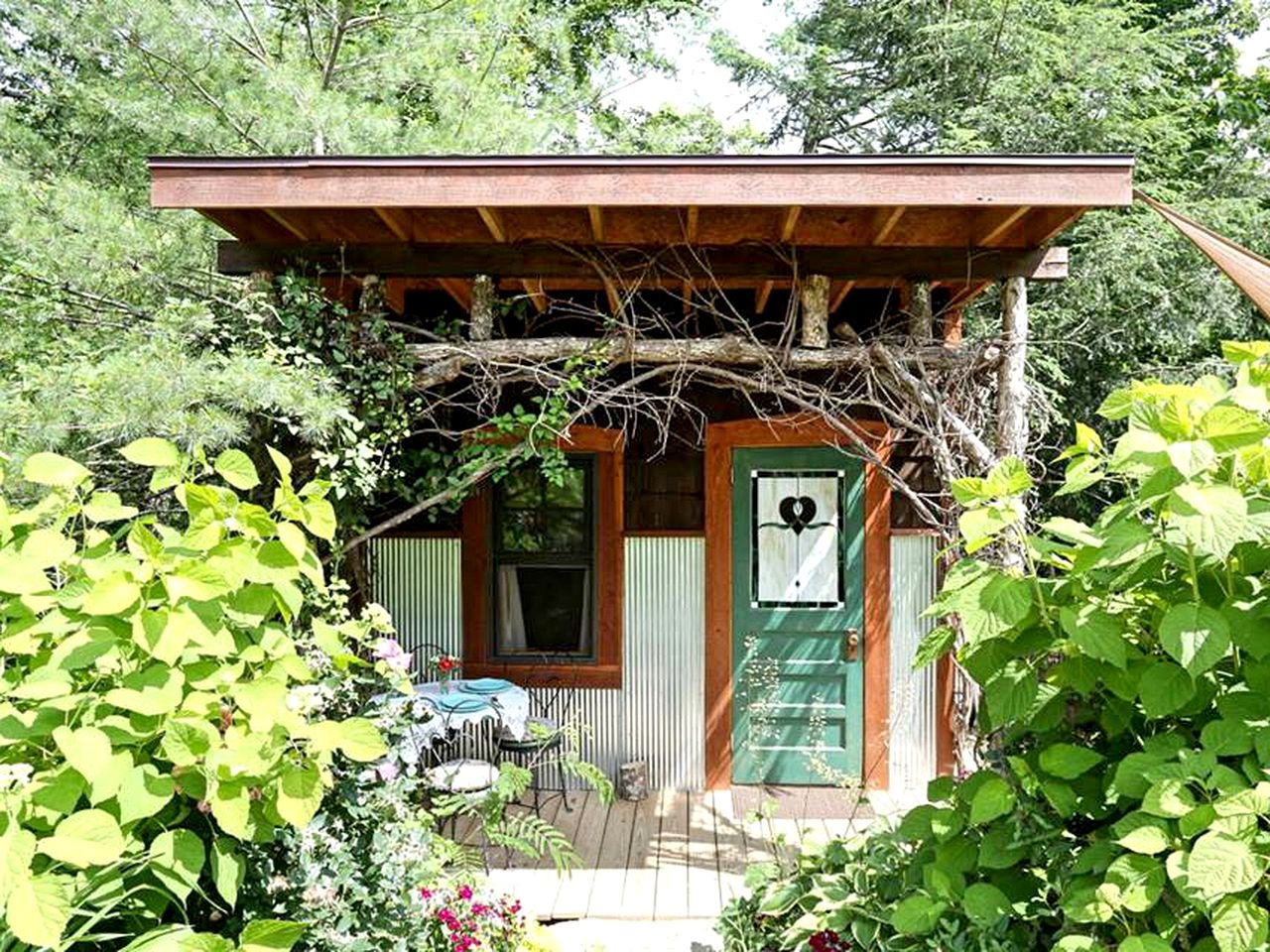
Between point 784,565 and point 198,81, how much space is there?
5087mm

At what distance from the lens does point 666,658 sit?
513cm

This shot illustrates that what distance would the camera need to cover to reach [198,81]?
6707mm

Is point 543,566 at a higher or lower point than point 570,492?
lower

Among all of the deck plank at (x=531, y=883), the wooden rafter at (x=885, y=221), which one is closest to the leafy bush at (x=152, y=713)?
the deck plank at (x=531, y=883)

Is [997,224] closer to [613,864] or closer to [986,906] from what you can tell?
[986,906]

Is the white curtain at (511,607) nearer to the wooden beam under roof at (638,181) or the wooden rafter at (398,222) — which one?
the wooden rafter at (398,222)

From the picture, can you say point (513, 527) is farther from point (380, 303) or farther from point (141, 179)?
point (141, 179)

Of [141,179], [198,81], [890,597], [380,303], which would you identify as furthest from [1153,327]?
[141,179]

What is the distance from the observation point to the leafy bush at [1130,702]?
1641mm

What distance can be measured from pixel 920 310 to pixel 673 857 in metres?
2.48

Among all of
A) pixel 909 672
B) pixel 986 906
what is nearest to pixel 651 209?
pixel 986 906

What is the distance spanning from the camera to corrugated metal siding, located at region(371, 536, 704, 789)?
16.8ft

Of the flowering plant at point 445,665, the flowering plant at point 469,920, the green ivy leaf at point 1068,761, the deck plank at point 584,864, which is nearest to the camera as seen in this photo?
the green ivy leaf at point 1068,761

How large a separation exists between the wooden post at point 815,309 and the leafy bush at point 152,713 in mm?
2546
